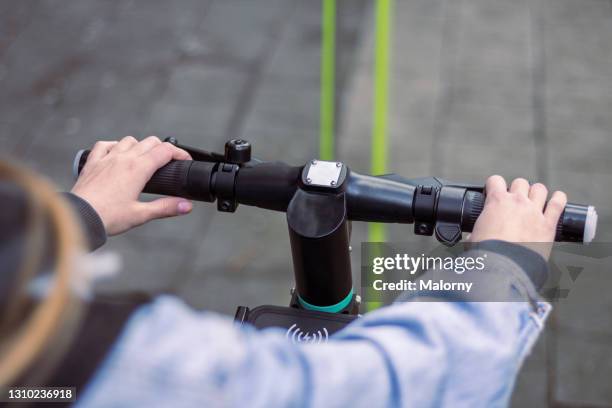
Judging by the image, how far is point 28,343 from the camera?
79 centimetres

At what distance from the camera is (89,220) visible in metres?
1.52

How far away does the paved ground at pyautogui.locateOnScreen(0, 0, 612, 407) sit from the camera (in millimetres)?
4254

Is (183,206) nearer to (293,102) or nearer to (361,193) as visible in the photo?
(361,193)

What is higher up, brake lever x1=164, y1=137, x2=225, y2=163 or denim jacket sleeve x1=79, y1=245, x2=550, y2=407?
brake lever x1=164, y1=137, x2=225, y2=163

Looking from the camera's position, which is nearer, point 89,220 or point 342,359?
point 342,359

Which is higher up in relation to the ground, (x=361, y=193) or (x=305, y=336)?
(x=361, y=193)

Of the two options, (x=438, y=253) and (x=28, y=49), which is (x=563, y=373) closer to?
(x=438, y=253)

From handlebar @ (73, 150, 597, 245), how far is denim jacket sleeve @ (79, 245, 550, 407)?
0.67 ft

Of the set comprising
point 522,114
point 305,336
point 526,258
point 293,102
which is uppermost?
point 293,102

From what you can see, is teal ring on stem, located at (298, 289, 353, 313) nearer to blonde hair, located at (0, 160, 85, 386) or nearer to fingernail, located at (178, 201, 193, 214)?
fingernail, located at (178, 201, 193, 214)

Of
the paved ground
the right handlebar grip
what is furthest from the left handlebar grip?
the paved ground

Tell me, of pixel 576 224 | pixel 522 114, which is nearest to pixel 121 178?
pixel 576 224

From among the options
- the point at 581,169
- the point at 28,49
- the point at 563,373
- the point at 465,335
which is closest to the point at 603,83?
the point at 581,169

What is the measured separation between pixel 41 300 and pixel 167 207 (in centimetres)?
92
